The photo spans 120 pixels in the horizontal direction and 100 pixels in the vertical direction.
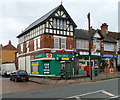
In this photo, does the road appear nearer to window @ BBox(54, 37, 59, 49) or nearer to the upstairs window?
window @ BBox(54, 37, 59, 49)

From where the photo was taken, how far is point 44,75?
26094 millimetres

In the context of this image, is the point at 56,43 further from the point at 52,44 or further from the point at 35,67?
the point at 35,67

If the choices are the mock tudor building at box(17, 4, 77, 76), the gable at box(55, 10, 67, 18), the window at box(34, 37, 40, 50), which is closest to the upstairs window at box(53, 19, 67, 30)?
the mock tudor building at box(17, 4, 77, 76)

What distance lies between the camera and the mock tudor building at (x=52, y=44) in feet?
86.1

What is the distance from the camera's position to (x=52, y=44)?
26750 millimetres

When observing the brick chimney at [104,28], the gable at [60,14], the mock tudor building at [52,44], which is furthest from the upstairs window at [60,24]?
the brick chimney at [104,28]

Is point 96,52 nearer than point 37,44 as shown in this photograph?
No

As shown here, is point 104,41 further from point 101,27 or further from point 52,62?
point 52,62

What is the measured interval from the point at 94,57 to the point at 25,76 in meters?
14.4

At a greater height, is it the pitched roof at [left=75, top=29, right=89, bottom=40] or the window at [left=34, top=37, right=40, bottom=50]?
the pitched roof at [left=75, top=29, right=89, bottom=40]

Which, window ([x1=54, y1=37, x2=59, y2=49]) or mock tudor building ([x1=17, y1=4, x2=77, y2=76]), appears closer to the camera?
mock tudor building ([x1=17, y1=4, x2=77, y2=76])

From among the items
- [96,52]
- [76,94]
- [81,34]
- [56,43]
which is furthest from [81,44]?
[76,94]

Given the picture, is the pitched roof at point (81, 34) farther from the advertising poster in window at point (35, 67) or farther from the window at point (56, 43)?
the advertising poster in window at point (35, 67)

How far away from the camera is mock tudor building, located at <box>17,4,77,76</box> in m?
26.2
